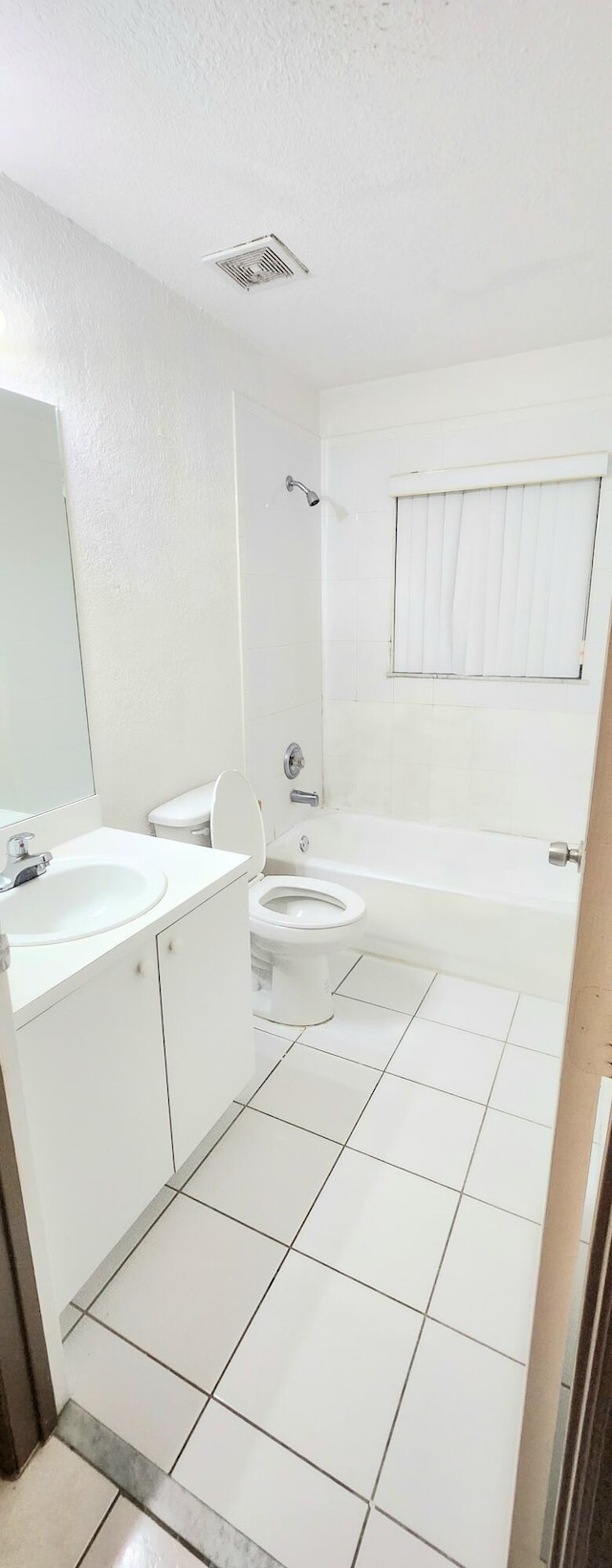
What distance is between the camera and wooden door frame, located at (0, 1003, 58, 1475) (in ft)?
3.02

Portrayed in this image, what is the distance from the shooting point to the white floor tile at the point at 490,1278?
1.21m

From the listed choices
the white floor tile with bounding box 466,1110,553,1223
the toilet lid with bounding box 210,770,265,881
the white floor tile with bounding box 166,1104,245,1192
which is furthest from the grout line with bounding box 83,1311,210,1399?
the toilet lid with bounding box 210,770,265,881

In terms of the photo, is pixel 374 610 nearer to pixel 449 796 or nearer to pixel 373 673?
pixel 373 673

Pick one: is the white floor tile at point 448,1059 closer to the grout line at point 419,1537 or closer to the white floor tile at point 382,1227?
the white floor tile at point 382,1227

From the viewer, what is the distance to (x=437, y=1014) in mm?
2139

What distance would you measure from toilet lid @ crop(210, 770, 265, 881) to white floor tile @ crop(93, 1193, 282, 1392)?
0.87 metres

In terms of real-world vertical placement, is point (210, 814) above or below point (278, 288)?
below

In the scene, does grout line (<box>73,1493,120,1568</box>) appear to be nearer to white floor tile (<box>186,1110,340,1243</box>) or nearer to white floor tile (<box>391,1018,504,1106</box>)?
white floor tile (<box>186,1110,340,1243</box>)

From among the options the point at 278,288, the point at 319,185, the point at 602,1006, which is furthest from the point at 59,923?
the point at 278,288

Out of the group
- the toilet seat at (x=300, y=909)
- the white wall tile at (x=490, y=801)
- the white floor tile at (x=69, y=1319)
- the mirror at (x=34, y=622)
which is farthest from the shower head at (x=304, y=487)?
the white floor tile at (x=69, y=1319)

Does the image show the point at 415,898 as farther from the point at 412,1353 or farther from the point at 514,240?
the point at 514,240

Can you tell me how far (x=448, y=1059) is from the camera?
193 cm

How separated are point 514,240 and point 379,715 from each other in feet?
5.67

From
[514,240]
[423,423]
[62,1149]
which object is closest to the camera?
[62,1149]
